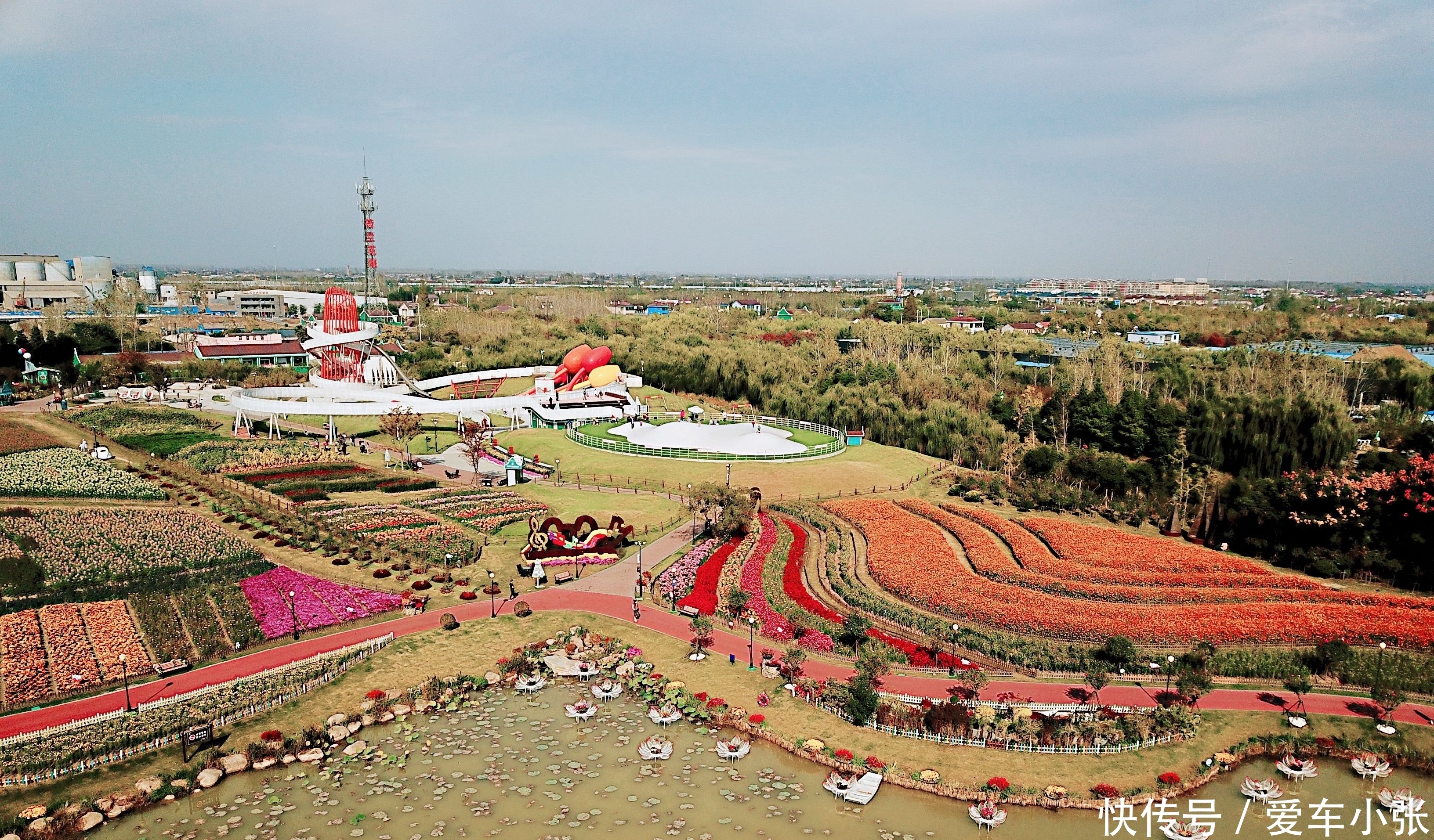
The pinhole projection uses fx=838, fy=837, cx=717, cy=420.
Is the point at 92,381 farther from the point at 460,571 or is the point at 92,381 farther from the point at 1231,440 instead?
the point at 1231,440

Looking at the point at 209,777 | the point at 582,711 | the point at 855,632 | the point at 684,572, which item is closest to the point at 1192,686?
the point at 855,632

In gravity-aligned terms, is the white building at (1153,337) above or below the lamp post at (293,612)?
above

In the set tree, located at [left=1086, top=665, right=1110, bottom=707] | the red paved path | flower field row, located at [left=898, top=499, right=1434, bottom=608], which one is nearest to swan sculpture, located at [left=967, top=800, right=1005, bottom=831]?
the red paved path

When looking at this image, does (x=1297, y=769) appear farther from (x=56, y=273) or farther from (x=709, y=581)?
(x=56, y=273)

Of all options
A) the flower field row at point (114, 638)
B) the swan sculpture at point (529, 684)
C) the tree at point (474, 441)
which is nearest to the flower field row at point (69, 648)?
the flower field row at point (114, 638)

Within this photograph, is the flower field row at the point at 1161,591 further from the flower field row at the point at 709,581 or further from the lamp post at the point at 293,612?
the lamp post at the point at 293,612

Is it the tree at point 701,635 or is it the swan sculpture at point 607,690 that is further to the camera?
the tree at point 701,635

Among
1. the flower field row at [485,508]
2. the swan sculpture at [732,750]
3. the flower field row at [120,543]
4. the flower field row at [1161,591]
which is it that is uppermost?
the flower field row at [120,543]

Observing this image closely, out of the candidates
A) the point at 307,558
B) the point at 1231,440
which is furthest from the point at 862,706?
the point at 1231,440
